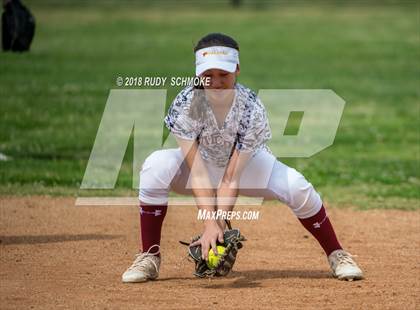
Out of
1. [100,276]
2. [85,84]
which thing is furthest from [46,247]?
[85,84]

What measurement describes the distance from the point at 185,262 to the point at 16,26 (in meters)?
7.50

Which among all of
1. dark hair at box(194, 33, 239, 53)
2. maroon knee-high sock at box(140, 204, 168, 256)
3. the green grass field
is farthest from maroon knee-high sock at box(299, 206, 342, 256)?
the green grass field

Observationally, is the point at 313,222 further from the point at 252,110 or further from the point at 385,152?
the point at 385,152

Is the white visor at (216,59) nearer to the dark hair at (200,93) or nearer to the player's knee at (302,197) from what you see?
the dark hair at (200,93)

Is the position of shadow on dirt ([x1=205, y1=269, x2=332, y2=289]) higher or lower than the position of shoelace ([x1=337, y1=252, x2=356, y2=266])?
lower

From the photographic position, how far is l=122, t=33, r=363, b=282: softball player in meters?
6.62

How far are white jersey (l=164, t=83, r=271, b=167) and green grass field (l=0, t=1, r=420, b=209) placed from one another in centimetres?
151

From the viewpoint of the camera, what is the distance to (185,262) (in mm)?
7730

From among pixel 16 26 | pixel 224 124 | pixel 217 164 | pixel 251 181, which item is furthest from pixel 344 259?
pixel 16 26

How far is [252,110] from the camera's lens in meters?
6.77

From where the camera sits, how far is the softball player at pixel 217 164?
6.62m

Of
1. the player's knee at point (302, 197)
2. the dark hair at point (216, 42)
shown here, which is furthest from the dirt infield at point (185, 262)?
the dark hair at point (216, 42)

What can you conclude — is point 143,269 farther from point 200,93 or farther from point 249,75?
point 249,75

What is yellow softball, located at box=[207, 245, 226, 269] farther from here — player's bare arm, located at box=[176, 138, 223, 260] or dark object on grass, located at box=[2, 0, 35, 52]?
dark object on grass, located at box=[2, 0, 35, 52]
